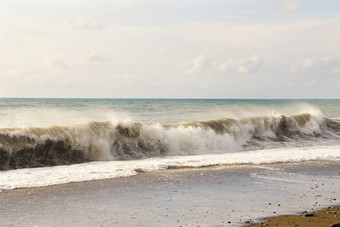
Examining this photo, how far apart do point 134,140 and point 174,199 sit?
380 inches

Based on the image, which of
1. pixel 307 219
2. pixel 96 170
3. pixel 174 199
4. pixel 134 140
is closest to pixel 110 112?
pixel 134 140

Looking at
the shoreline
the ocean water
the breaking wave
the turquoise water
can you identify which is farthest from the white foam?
the turquoise water

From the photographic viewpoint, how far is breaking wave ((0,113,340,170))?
15.0 meters

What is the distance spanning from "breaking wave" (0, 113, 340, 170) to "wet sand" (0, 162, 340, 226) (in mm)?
4912

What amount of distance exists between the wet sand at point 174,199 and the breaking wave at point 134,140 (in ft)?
16.1

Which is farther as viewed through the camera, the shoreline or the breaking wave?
the breaking wave

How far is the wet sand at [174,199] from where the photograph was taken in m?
7.23

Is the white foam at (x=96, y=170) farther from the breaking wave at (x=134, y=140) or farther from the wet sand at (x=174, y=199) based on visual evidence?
the breaking wave at (x=134, y=140)

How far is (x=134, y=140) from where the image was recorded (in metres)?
18.2

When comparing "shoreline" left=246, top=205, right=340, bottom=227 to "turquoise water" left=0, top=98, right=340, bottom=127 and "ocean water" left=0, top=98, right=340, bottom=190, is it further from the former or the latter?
"turquoise water" left=0, top=98, right=340, bottom=127

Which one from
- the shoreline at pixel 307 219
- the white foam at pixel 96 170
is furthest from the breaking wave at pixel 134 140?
the shoreline at pixel 307 219

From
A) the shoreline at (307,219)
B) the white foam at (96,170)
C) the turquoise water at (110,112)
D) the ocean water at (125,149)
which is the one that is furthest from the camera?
the turquoise water at (110,112)

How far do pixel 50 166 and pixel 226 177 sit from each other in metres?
6.42

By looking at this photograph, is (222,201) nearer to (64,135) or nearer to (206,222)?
(206,222)
